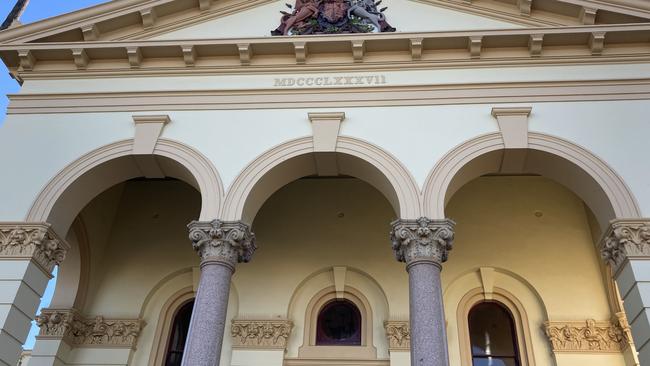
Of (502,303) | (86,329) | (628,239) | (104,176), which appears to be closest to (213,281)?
(104,176)

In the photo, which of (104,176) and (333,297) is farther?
(333,297)

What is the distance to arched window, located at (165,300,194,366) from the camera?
41.2ft

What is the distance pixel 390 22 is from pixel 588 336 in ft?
25.5

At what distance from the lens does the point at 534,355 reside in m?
11.5

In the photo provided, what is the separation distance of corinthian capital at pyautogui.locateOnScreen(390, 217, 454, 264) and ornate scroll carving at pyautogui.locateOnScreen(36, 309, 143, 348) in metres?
6.77

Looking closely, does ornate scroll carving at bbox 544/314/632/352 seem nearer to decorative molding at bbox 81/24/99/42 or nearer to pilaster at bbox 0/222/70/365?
pilaster at bbox 0/222/70/365

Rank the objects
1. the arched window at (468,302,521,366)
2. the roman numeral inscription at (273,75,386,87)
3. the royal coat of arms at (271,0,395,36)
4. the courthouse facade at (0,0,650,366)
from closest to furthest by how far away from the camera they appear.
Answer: the courthouse facade at (0,0,650,366) < the roman numeral inscription at (273,75,386,87) < the royal coat of arms at (271,0,395,36) < the arched window at (468,302,521,366)

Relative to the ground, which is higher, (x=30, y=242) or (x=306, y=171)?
(x=306, y=171)

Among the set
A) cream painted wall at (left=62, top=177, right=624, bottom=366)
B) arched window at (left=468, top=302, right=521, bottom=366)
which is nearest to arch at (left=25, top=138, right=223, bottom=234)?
cream painted wall at (left=62, top=177, right=624, bottom=366)

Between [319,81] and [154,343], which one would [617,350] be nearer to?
[319,81]

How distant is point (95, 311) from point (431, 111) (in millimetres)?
8821

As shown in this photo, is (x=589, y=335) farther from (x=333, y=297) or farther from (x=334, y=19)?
(x=334, y=19)

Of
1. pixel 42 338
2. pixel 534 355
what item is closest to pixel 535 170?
pixel 534 355

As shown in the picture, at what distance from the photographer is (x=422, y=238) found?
8.94 meters
